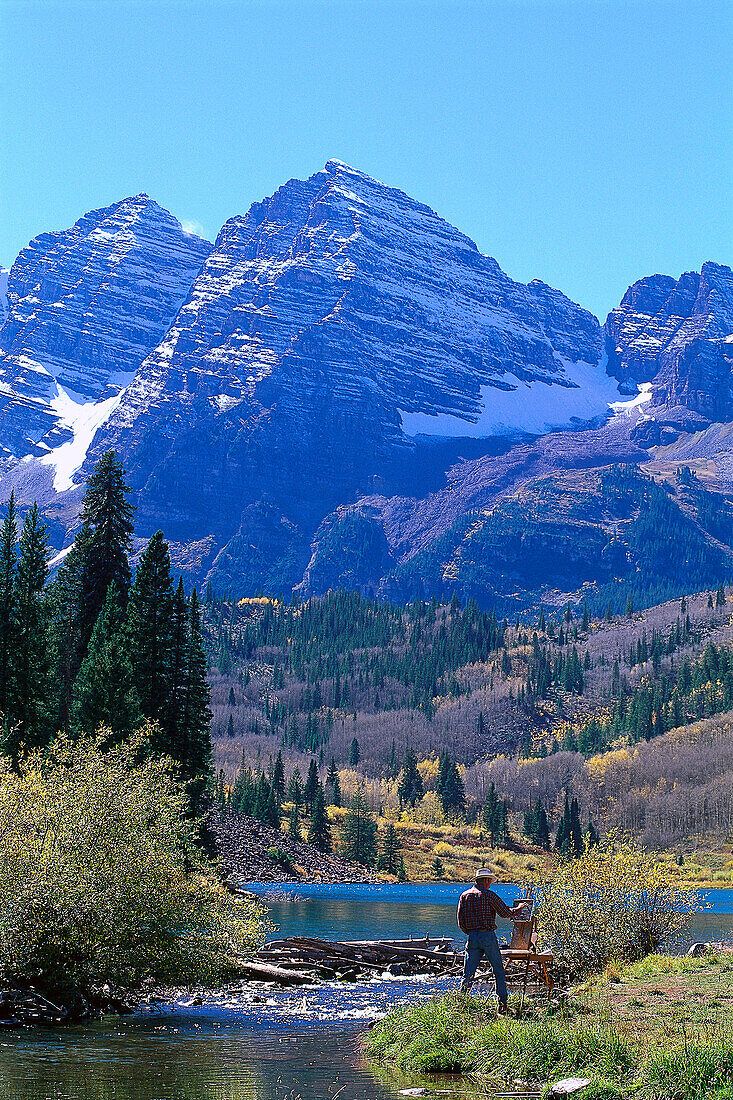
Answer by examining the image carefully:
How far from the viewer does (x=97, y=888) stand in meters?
32.2

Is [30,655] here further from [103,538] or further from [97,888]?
[97,888]

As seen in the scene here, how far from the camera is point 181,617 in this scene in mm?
77250

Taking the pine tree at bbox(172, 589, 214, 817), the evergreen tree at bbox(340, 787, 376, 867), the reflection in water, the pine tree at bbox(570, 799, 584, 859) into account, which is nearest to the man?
the reflection in water

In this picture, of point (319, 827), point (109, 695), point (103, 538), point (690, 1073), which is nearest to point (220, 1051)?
point (690, 1073)

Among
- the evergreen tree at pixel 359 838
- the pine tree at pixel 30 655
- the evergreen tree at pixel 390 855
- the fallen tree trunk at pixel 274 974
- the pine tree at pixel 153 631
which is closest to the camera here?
the fallen tree trunk at pixel 274 974

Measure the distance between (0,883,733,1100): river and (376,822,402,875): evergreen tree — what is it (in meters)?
132

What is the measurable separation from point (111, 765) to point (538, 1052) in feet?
55.4

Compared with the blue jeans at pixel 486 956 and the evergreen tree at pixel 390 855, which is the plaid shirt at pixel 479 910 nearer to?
the blue jeans at pixel 486 956

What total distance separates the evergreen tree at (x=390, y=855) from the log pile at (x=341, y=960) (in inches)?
4871

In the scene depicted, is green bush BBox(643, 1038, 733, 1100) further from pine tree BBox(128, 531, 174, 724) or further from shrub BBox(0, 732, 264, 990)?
pine tree BBox(128, 531, 174, 724)

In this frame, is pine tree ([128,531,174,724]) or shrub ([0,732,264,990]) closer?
shrub ([0,732,264,990])

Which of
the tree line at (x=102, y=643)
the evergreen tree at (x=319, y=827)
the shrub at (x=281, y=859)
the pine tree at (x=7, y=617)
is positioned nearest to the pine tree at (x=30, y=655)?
the tree line at (x=102, y=643)

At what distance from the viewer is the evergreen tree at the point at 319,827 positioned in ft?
575

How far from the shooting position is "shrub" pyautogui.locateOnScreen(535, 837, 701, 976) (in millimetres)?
38219
